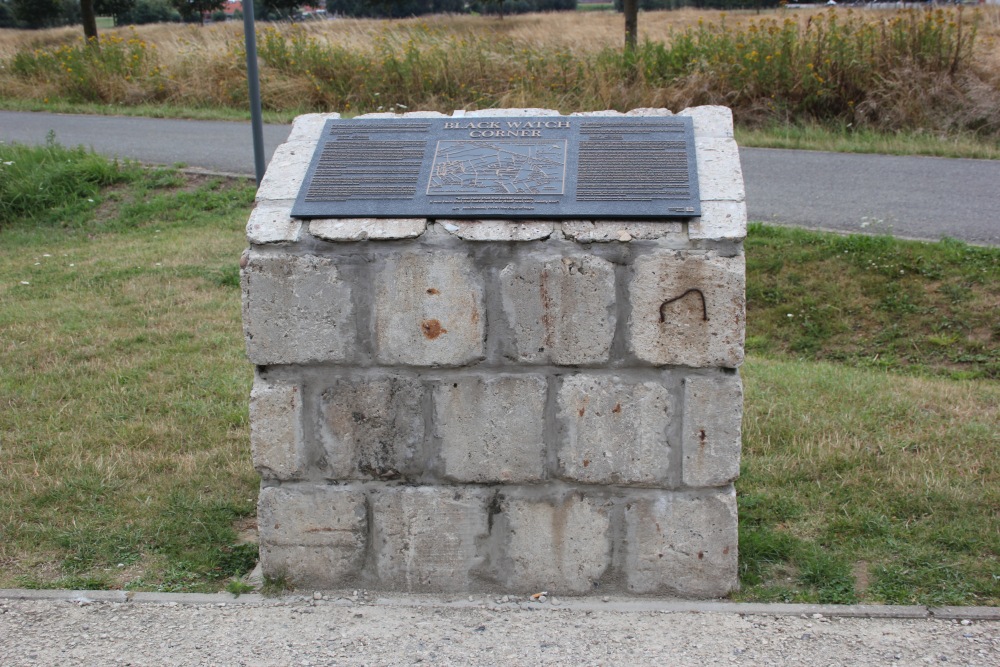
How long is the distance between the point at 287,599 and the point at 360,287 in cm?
114

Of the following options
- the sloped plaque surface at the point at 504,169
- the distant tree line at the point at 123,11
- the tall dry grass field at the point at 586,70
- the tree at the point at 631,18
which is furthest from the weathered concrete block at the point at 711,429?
the distant tree line at the point at 123,11

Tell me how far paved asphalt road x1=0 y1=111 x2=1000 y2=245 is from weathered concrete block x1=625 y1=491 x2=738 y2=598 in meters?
4.48

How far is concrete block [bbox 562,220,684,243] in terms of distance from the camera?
340 cm

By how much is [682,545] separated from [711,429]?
1.44 feet

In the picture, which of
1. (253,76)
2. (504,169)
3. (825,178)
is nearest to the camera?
(504,169)

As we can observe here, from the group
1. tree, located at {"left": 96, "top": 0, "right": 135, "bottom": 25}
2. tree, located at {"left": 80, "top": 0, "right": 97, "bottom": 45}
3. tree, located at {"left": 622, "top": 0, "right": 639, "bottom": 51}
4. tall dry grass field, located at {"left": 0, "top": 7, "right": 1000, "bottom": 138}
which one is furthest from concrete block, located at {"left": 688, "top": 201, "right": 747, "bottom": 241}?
tree, located at {"left": 96, "top": 0, "right": 135, "bottom": 25}

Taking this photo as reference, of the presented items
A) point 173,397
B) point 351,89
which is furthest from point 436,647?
point 351,89

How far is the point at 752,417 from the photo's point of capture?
5000 mm

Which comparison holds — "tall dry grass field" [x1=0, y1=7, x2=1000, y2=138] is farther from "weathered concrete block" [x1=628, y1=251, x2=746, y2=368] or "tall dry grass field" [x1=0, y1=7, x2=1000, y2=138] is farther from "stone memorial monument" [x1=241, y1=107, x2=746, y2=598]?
"weathered concrete block" [x1=628, y1=251, x2=746, y2=368]

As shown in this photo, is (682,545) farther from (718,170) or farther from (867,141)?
(867,141)

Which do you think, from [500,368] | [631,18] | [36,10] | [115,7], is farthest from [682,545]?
[36,10]

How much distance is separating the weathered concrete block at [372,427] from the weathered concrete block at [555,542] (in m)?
0.40

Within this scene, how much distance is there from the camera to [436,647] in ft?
11.0

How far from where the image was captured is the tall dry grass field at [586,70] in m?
11.3
